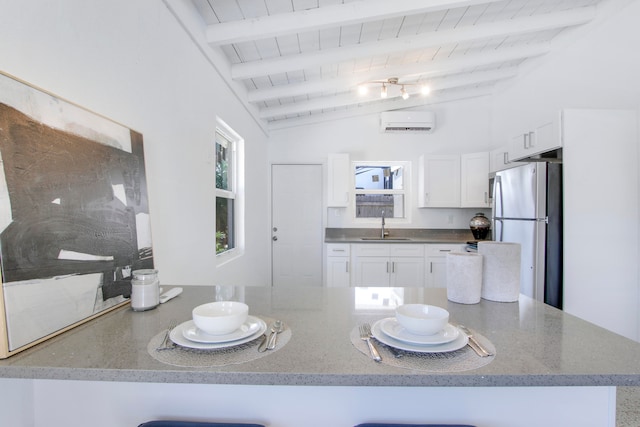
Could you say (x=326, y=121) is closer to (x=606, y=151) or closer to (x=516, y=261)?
(x=606, y=151)

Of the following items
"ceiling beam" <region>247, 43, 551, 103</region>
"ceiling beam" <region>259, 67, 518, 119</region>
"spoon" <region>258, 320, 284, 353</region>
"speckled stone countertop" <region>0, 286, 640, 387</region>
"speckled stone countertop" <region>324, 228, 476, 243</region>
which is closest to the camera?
"speckled stone countertop" <region>0, 286, 640, 387</region>

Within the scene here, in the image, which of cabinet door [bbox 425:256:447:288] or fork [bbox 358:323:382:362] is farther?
cabinet door [bbox 425:256:447:288]

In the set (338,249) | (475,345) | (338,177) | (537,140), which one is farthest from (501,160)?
(475,345)

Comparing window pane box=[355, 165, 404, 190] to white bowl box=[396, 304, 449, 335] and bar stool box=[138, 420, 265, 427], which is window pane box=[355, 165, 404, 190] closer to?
white bowl box=[396, 304, 449, 335]

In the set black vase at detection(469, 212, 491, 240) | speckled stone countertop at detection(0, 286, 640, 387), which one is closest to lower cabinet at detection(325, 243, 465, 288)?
black vase at detection(469, 212, 491, 240)

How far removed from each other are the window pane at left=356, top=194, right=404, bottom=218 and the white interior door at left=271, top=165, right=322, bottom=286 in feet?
2.02

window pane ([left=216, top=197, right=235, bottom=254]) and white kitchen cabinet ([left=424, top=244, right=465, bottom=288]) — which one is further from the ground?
window pane ([left=216, top=197, right=235, bottom=254])

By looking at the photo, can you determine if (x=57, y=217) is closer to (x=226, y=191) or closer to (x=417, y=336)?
(x=417, y=336)

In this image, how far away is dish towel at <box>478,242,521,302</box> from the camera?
1058 millimetres

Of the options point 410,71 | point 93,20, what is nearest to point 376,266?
point 410,71

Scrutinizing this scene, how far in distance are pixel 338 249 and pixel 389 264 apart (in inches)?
26.1

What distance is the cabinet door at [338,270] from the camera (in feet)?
12.2

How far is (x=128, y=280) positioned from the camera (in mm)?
1032

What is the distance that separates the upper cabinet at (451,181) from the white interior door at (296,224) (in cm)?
150
